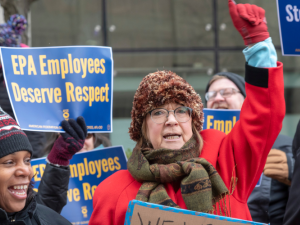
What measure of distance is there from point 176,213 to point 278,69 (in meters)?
0.90

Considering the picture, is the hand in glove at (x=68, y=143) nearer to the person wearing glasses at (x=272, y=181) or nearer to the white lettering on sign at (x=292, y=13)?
the person wearing glasses at (x=272, y=181)

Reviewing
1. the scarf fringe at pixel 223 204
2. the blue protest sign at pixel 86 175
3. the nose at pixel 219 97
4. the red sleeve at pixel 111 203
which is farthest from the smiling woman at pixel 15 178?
the nose at pixel 219 97

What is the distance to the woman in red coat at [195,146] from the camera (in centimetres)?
186

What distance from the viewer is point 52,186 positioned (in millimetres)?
2279

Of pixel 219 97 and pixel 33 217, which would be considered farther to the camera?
pixel 219 97

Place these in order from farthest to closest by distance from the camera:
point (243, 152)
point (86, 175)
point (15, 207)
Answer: point (86, 175), point (243, 152), point (15, 207)

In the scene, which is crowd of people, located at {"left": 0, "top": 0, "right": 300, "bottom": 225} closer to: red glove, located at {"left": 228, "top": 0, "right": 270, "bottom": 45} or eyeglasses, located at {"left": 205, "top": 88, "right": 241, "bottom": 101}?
red glove, located at {"left": 228, "top": 0, "right": 270, "bottom": 45}

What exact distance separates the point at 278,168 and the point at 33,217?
5.82 feet

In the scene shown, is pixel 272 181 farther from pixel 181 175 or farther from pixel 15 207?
pixel 15 207

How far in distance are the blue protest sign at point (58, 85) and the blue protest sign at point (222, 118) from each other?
92cm

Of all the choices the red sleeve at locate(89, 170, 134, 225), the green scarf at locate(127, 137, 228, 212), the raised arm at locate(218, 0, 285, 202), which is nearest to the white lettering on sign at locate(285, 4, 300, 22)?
the raised arm at locate(218, 0, 285, 202)

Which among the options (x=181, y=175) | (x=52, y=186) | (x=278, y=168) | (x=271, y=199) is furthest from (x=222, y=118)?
(x=52, y=186)

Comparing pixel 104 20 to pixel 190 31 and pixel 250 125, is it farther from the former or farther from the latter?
pixel 250 125

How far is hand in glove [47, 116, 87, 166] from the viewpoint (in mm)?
2271
